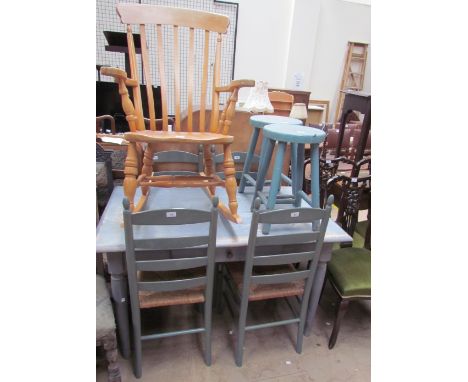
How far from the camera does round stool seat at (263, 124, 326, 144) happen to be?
121 centimetres

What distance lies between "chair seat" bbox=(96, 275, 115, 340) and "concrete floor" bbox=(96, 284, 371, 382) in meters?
0.39

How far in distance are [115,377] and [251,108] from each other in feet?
4.86

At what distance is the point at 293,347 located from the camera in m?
1.61

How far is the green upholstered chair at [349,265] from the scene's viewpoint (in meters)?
1.51

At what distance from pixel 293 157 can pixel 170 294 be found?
2.91 feet

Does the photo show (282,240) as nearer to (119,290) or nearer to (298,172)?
(298,172)

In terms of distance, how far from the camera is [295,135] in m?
1.21

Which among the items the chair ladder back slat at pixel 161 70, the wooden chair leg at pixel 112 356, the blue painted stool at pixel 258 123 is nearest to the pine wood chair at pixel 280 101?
the blue painted stool at pixel 258 123

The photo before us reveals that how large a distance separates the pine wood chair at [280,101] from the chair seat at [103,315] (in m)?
1.57

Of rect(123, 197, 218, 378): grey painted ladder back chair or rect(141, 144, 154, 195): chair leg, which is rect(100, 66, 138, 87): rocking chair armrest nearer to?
rect(141, 144, 154, 195): chair leg

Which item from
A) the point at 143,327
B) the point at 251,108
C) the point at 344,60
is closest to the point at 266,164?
the point at 251,108

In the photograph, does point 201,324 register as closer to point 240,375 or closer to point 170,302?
point 240,375

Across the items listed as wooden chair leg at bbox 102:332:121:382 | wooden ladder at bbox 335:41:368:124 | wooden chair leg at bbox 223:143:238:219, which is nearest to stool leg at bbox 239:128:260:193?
wooden chair leg at bbox 223:143:238:219

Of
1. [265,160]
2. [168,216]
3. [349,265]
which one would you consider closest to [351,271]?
[349,265]
